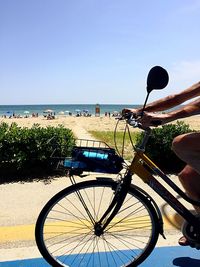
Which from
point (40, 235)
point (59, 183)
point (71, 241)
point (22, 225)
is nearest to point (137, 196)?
point (40, 235)

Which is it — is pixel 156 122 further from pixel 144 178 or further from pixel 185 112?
pixel 144 178

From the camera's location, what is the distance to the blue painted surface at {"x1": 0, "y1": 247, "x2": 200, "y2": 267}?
12.1ft

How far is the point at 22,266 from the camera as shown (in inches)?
143

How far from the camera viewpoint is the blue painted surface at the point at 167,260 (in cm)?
368

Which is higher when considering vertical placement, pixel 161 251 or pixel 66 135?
pixel 66 135

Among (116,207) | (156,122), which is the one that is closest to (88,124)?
(116,207)

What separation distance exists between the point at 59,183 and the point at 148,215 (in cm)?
333

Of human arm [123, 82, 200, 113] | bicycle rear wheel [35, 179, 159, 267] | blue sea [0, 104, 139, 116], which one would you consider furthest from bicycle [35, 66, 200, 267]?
blue sea [0, 104, 139, 116]

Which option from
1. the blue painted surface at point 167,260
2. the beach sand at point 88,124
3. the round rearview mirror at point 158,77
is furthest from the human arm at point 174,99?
the beach sand at point 88,124

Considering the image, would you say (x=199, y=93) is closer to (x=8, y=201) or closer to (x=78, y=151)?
(x=78, y=151)

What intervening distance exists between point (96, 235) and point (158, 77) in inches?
57.7

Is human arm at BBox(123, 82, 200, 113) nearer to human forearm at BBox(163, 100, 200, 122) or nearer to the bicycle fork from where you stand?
human forearm at BBox(163, 100, 200, 122)

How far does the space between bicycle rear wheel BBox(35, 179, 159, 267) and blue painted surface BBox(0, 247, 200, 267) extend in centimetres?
14

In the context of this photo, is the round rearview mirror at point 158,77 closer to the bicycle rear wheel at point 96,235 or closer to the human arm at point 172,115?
the human arm at point 172,115
